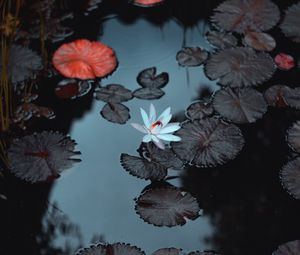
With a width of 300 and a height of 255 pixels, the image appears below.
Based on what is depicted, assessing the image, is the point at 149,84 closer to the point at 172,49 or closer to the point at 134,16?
the point at 172,49

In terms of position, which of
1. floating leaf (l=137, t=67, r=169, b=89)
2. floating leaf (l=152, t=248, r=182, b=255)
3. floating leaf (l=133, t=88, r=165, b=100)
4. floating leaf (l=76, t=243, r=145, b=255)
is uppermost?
floating leaf (l=137, t=67, r=169, b=89)

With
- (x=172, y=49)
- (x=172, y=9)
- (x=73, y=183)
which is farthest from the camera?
(x=172, y=9)

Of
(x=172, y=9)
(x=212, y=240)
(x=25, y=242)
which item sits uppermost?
(x=172, y=9)

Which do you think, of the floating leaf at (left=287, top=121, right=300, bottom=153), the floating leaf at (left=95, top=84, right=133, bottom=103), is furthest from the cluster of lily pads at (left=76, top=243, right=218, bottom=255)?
the floating leaf at (left=95, top=84, right=133, bottom=103)

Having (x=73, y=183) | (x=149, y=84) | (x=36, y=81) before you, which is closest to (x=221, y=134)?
(x=149, y=84)

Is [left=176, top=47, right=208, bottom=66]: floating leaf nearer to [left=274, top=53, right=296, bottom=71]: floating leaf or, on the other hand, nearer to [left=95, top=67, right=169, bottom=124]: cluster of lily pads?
[left=95, top=67, right=169, bottom=124]: cluster of lily pads

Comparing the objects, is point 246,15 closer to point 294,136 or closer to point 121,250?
point 294,136
